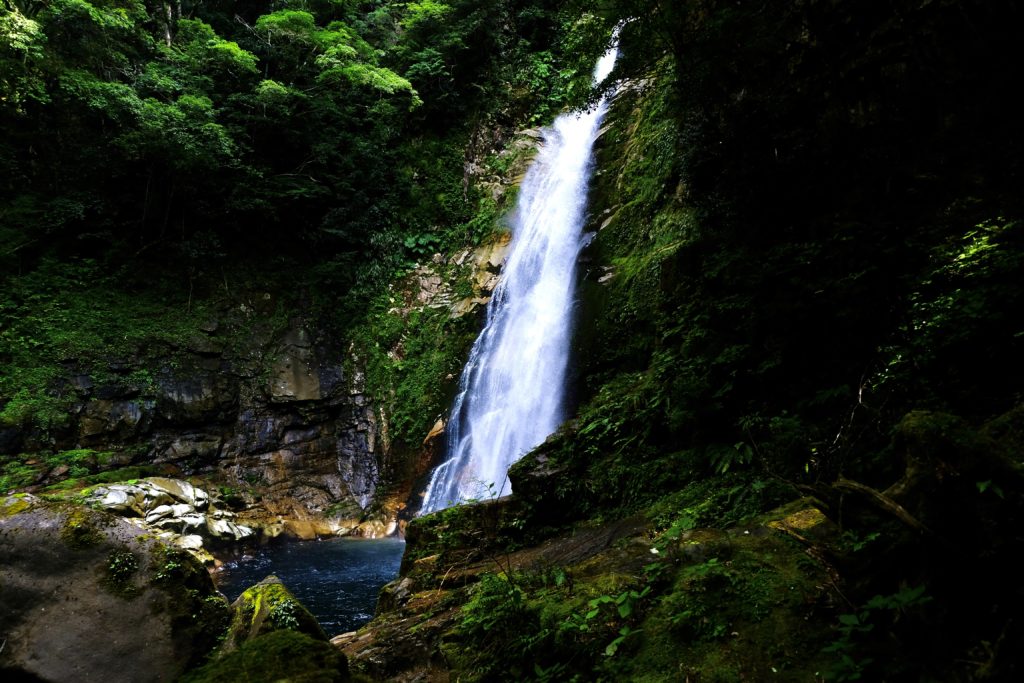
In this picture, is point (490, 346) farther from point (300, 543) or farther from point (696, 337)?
point (696, 337)

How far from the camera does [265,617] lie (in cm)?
313

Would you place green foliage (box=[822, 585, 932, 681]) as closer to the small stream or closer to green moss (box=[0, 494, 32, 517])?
green moss (box=[0, 494, 32, 517])

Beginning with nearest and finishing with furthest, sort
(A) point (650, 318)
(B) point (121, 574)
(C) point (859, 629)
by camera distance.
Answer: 1. (C) point (859, 629)
2. (B) point (121, 574)
3. (A) point (650, 318)

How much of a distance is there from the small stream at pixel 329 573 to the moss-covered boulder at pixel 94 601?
148 inches

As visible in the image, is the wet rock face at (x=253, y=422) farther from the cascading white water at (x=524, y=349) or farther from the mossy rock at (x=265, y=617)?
the mossy rock at (x=265, y=617)

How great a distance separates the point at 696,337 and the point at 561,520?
2.28 meters

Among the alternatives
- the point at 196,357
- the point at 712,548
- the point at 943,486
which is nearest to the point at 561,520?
→ the point at 712,548

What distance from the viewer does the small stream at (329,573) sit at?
7098 mm

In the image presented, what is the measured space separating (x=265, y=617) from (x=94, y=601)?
0.95 meters

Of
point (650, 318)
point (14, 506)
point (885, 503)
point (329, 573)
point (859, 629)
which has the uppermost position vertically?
point (650, 318)

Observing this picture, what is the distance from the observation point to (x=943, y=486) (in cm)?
163

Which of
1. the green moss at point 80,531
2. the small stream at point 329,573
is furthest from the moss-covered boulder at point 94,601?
the small stream at point 329,573

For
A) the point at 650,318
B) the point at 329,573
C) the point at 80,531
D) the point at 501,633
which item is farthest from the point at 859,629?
the point at 329,573

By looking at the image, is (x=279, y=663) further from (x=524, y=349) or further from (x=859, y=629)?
(x=524, y=349)
